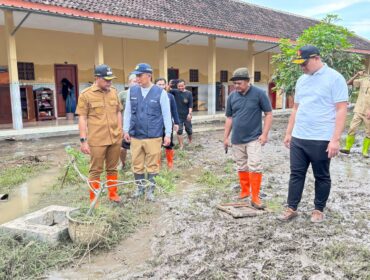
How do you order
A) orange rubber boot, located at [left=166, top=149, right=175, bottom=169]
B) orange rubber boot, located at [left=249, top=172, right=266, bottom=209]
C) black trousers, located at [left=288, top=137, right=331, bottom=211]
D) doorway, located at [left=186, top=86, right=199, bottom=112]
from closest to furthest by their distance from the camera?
black trousers, located at [left=288, top=137, right=331, bottom=211] < orange rubber boot, located at [left=249, top=172, right=266, bottom=209] < orange rubber boot, located at [left=166, top=149, right=175, bottom=169] < doorway, located at [left=186, top=86, right=199, bottom=112]

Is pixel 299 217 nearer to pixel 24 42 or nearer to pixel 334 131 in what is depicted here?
pixel 334 131

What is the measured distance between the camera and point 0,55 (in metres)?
12.3

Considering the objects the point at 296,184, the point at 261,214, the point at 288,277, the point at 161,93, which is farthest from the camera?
the point at 161,93

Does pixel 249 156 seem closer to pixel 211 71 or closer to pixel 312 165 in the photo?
pixel 312 165

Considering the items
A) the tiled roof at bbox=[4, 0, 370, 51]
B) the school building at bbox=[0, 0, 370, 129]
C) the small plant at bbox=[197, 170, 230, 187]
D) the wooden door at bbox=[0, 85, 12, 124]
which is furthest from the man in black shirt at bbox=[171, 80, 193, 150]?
the wooden door at bbox=[0, 85, 12, 124]

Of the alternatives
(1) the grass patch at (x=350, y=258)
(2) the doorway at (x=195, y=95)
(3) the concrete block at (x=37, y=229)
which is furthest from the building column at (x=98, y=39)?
(1) the grass patch at (x=350, y=258)

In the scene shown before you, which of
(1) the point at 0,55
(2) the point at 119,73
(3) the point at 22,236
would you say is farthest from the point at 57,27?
(3) the point at 22,236

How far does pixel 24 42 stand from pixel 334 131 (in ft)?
40.2

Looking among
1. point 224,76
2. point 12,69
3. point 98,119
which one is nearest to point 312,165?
point 98,119

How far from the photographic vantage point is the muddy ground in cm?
292

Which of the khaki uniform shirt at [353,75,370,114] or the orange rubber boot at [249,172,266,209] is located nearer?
the orange rubber boot at [249,172,266,209]

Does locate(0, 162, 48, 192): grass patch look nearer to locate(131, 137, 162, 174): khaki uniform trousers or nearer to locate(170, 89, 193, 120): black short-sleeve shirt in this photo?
locate(131, 137, 162, 174): khaki uniform trousers

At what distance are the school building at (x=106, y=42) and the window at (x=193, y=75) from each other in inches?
0.6

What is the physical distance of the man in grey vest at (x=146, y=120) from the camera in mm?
4523
